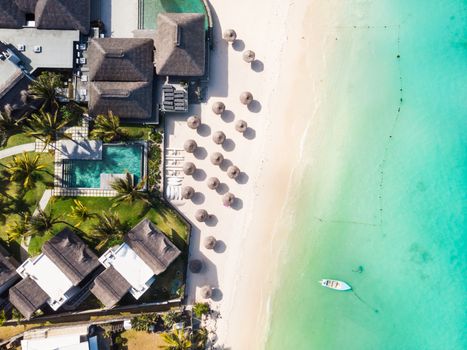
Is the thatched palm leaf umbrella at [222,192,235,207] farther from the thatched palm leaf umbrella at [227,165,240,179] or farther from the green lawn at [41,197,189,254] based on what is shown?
the green lawn at [41,197,189,254]

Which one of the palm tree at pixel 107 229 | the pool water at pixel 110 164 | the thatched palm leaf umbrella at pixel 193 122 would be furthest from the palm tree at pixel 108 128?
the palm tree at pixel 107 229

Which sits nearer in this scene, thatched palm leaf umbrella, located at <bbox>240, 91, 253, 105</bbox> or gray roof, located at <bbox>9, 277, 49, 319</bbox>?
gray roof, located at <bbox>9, 277, 49, 319</bbox>

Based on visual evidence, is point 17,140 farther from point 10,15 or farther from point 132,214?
point 132,214

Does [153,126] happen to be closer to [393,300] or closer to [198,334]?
[198,334]

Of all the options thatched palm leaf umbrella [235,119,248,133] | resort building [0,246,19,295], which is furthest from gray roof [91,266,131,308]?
thatched palm leaf umbrella [235,119,248,133]

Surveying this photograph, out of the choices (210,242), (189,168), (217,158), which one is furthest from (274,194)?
(189,168)

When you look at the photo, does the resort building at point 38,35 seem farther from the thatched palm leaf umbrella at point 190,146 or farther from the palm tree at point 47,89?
the thatched palm leaf umbrella at point 190,146
